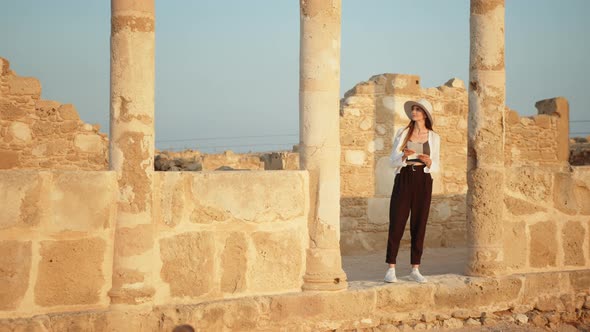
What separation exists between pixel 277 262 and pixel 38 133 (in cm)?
687

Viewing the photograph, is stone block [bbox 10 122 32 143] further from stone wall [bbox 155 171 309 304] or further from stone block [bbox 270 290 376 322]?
stone block [bbox 270 290 376 322]

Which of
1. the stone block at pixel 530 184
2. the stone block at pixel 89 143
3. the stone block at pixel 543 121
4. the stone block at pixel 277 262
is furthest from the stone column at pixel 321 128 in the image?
the stone block at pixel 543 121

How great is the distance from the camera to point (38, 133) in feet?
37.9

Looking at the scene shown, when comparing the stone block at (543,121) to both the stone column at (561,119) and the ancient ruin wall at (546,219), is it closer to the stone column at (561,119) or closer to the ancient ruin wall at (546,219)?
the stone column at (561,119)

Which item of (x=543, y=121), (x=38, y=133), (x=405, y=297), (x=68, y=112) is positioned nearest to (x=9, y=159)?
(x=38, y=133)

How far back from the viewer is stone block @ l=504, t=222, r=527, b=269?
23.3 feet

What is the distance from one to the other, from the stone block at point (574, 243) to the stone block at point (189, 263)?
12.1ft

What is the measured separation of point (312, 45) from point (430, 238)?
6560mm

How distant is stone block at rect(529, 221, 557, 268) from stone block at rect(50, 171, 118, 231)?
4.13 m

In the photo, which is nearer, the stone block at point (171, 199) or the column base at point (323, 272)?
the stone block at point (171, 199)

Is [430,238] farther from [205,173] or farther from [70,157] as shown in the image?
[205,173]

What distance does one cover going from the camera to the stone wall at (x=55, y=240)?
5.19 m

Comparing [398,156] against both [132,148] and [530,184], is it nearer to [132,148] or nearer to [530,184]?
[530,184]

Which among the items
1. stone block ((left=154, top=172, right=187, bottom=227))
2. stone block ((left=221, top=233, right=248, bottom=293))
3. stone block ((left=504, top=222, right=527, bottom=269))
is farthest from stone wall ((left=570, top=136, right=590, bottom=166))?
stone block ((left=154, top=172, right=187, bottom=227))
